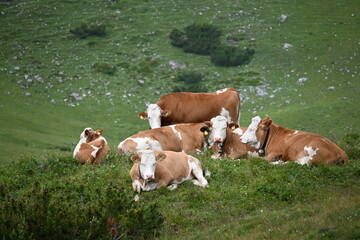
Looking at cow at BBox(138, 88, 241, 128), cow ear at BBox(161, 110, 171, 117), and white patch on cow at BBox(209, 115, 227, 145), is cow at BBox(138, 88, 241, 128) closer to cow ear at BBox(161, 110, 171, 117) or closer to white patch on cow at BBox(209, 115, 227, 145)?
cow ear at BBox(161, 110, 171, 117)

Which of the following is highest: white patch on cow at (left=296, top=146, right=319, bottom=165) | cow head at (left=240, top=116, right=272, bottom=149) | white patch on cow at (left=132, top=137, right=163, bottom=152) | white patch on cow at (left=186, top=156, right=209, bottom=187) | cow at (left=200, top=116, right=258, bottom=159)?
white patch on cow at (left=186, top=156, right=209, bottom=187)

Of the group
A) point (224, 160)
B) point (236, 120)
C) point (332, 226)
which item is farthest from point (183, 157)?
point (236, 120)

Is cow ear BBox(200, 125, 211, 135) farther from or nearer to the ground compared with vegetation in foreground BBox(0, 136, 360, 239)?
nearer to the ground

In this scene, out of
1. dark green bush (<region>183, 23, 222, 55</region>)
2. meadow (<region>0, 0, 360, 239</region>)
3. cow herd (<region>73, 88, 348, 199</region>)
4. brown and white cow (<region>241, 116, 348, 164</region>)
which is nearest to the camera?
meadow (<region>0, 0, 360, 239</region>)

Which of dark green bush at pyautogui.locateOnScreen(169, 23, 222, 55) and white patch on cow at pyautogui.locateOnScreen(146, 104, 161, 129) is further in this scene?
dark green bush at pyautogui.locateOnScreen(169, 23, 222, 55)

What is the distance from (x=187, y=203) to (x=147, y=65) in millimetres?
57202

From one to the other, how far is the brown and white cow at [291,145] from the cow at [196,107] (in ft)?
14.5

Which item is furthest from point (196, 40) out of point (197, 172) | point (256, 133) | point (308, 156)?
point (197, 172)

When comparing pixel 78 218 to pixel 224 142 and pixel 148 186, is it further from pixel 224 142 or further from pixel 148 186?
pixel 224 142

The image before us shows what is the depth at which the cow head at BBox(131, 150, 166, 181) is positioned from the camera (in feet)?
46.7

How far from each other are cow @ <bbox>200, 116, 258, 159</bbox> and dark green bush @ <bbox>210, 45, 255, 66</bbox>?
2055 inches

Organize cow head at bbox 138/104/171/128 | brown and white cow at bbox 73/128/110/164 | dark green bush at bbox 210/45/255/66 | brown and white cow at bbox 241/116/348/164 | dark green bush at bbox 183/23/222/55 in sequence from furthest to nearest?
dark green bush at bbox 183/23/222/55
dark green bush at bbox 210/45/255/66
cow head at bbox 138/104/171/128
brown and white cow at bbox 73/128/110/164
brown and white cow at bbox 241/116/348/164

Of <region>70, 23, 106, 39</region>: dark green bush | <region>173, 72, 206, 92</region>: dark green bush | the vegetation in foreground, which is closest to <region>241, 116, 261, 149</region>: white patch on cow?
the vegetation in foreground

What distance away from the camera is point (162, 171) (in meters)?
14.9
